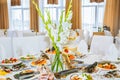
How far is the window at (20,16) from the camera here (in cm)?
761

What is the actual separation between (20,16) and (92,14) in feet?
8.58

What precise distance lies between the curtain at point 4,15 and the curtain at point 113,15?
3472mm

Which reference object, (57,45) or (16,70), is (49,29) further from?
(16,70)

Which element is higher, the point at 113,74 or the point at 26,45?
the point at 26,45

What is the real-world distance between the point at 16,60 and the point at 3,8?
5381mm

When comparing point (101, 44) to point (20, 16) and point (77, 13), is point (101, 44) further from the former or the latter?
point (20, 16)

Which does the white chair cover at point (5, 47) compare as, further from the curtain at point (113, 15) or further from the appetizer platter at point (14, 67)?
the curtain at point (113, 15)

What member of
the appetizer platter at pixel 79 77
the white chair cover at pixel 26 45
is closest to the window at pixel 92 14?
the white chair cover at pixel 26 45

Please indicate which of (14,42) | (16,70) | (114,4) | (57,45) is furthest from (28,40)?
(114,4)

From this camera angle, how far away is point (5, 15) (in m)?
7.56

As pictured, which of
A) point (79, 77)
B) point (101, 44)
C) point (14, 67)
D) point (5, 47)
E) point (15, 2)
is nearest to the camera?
point (79, 77)

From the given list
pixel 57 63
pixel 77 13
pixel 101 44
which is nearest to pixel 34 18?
pixel 77 13

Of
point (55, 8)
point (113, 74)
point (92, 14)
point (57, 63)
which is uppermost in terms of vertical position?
point (55, 8)

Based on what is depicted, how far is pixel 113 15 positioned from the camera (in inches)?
249
